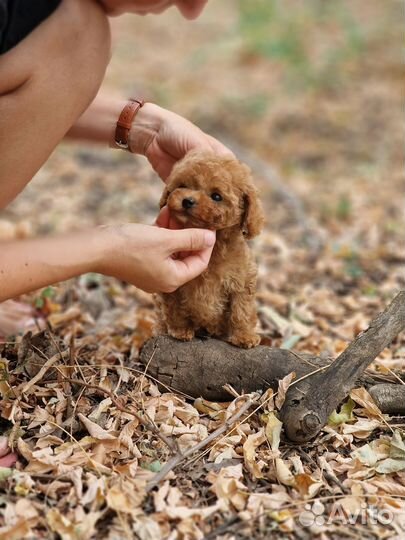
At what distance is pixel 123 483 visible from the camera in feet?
7.97

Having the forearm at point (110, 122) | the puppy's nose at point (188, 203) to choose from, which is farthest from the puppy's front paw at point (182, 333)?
the forearm at point (110, 122)

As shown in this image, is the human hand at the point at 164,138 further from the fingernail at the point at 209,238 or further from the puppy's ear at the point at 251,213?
the fingernail at the point at 209,238

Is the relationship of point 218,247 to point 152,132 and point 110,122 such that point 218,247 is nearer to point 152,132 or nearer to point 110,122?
point 152,132

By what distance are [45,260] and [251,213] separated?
2.86 ft

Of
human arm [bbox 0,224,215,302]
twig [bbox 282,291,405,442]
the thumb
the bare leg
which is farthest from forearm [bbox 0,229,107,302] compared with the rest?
twig [bbox 282,291,405,442]

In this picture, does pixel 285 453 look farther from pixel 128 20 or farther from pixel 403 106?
pixel 128 20

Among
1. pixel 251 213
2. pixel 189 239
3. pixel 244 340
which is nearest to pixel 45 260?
pixel 189 239

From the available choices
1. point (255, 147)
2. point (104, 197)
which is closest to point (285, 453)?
point (104, 197)

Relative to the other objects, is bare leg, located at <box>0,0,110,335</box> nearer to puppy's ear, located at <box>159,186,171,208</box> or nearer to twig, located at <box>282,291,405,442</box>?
puppy's ear, located at <box>159,186,171,208</box>

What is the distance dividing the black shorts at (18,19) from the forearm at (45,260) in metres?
0.80

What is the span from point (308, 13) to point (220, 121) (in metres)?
4.86

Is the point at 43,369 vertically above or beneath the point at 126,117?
beneath

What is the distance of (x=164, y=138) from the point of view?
3.16 m

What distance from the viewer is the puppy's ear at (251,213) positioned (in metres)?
2.78
